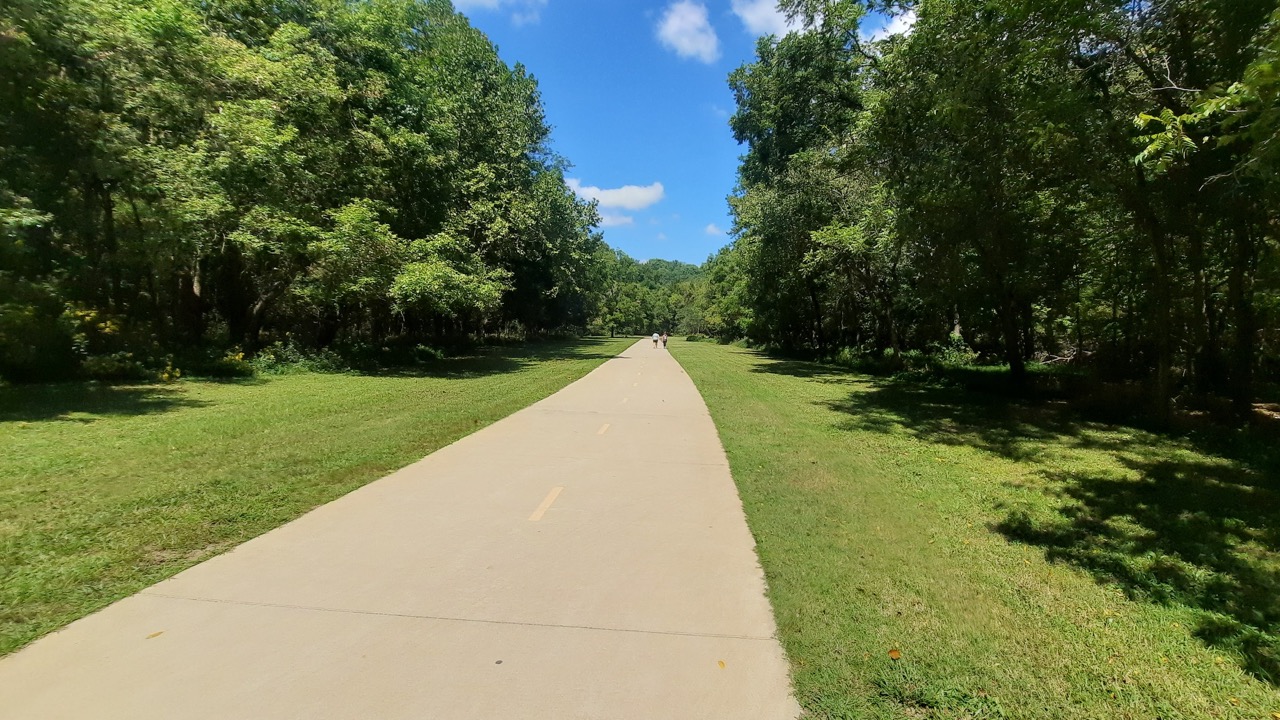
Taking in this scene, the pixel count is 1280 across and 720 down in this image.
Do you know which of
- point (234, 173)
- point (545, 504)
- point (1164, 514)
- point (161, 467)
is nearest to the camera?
point (545, 504)

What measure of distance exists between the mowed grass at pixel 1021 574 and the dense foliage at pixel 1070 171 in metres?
3.43

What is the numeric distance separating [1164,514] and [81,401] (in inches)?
721

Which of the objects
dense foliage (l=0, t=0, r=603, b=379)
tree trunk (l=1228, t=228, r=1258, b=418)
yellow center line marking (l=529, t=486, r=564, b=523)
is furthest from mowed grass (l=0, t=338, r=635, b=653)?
tree trunk (l=1228, t=228, r=1258, b=418)

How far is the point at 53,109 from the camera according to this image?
13914mm

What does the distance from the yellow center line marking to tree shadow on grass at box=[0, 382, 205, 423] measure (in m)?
9.36

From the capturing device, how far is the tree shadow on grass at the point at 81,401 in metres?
10.9

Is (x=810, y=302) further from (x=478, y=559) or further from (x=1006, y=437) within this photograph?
(x=478, y=559)

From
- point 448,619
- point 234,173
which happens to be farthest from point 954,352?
point 448,619

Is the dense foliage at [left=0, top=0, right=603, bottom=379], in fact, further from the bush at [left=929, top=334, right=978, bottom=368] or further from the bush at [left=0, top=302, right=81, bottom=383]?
the bush at [left=929, top=334, right=978, bottom=368]

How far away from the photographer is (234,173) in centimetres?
1828

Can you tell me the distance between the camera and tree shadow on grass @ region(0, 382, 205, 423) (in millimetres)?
10917

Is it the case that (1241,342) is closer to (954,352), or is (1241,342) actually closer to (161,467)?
(954,352)

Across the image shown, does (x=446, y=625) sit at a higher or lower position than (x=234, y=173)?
lower

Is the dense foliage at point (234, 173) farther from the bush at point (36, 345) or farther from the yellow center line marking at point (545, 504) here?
the yellow center line marking at point (545, 504)
